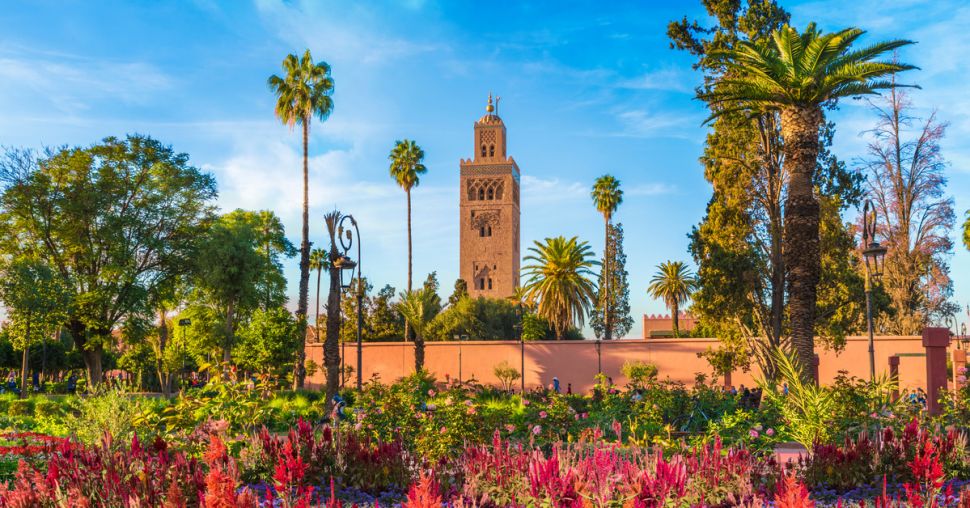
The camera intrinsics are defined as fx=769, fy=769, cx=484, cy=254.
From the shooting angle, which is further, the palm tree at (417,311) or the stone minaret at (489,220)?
the stone minaret at (489,220)

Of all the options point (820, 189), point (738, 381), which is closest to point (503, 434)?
point (820, 189)

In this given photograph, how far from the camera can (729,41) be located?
24.3 metres

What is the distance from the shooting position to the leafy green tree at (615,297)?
5322cm

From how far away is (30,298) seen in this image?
98.7 feet

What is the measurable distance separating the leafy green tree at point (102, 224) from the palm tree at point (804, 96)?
26.7m

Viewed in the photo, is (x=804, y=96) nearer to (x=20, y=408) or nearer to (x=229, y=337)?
(x=20, y=408)

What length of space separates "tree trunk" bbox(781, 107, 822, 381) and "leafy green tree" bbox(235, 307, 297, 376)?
58.6ft

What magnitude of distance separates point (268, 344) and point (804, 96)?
19.7 m

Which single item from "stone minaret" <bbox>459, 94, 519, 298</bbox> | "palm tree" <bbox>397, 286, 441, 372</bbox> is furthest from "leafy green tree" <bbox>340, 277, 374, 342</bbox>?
"stone minaret" <bbox>459, 94, 519, 298</bbox>

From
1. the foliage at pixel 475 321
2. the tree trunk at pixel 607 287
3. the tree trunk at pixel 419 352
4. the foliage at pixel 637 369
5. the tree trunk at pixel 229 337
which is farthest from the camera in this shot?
the foliage at pixel 475 321

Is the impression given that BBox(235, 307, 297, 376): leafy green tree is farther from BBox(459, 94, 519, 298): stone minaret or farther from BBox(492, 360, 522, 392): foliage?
BBox(459, 94, 519, 298): stone minaret

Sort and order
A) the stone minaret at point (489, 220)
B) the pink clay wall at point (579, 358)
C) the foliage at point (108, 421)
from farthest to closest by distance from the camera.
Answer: the stone minaret at point (489, 220) < the pink clay wall at point (579, 358) < the foliage at point (108, 421)

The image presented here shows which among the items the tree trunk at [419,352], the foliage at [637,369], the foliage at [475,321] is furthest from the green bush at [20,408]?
the foliage at [475,321]

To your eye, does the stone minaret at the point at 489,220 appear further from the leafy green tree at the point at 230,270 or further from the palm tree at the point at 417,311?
the leafy green tree at the point at 230,270
